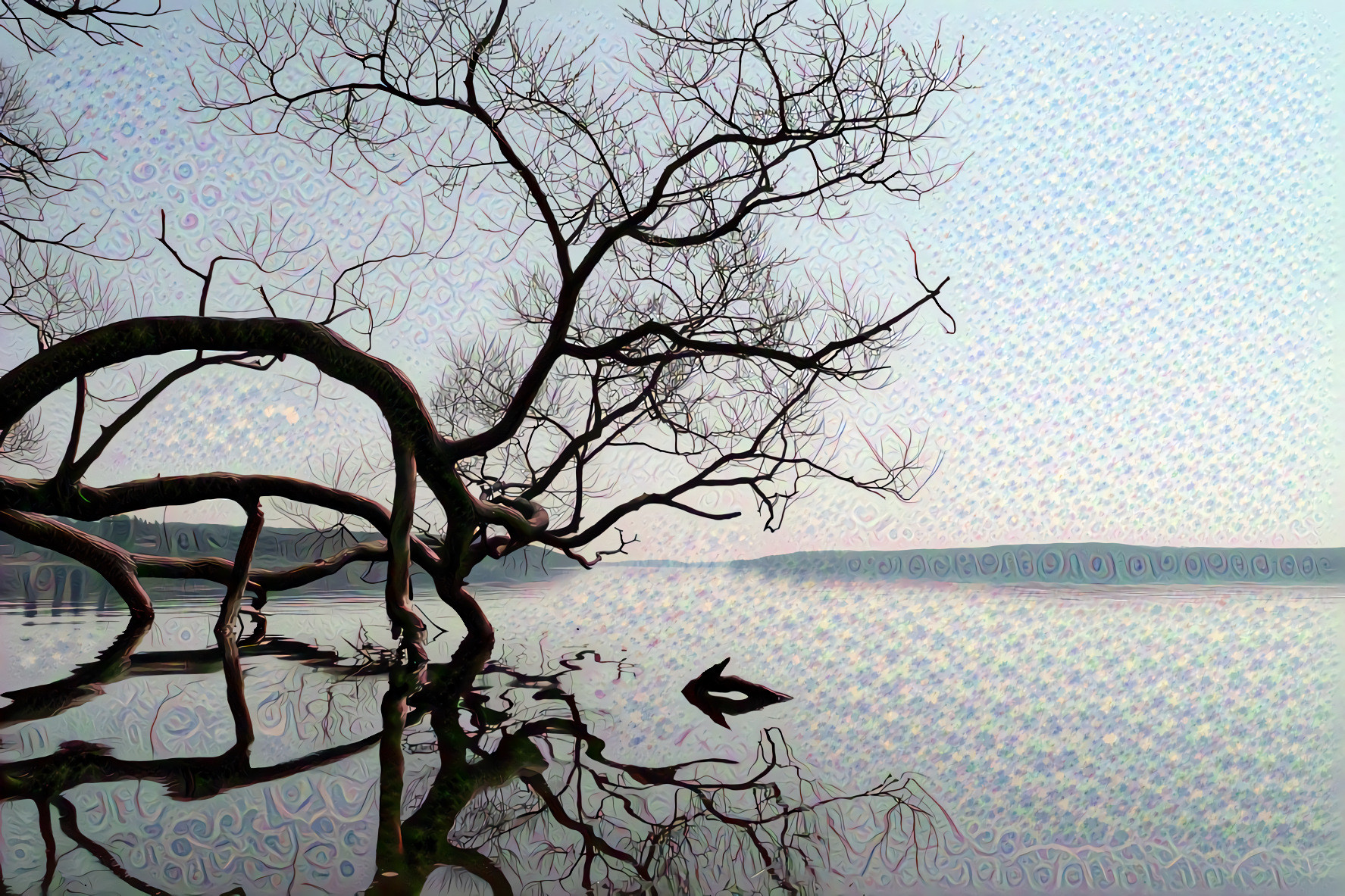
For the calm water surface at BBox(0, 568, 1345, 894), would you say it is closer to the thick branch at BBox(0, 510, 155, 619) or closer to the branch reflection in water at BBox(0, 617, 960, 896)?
the branch reflection in water at BBox(0, 617, 960, 896)

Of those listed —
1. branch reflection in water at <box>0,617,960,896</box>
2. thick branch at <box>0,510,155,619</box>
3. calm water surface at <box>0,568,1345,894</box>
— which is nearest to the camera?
branch reflection in water at <box>0,617,960,896</box>

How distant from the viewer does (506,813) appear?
2707 mm

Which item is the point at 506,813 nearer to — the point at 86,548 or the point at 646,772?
the point at 646,772

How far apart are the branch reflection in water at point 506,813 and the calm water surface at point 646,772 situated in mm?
11

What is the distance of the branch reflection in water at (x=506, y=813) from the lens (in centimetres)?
224

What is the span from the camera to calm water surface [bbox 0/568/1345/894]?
2352 millimetres

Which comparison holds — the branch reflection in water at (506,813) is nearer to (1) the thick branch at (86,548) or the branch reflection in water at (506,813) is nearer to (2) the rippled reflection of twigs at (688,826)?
(2) the rippled reflection of twigs at (688,826)

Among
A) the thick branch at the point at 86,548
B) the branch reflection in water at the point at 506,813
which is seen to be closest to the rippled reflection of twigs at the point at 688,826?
the branch reflection in water at the point at 506,813

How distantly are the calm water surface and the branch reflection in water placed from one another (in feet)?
0.04

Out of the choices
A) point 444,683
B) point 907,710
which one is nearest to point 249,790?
point 444,683

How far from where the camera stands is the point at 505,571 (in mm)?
21906

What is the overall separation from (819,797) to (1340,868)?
1500 millimetres

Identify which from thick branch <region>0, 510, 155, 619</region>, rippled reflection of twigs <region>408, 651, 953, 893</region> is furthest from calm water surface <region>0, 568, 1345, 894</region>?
thick branch <region>0, 510, 155, 619</region>

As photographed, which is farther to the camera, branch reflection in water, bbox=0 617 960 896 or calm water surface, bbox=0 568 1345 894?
calm water surface, bbox=0 568 1345 894
